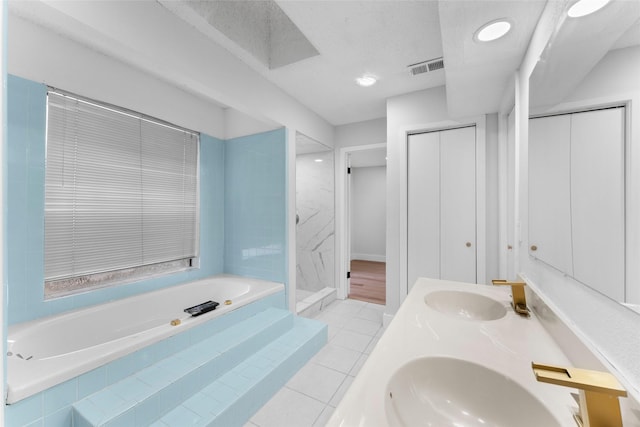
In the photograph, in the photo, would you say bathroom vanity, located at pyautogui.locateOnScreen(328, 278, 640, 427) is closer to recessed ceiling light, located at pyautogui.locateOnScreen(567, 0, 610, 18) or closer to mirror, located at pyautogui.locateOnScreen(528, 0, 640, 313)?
mirror, located at pyautogui.locateOnScreen(528, 0, 640, 313)

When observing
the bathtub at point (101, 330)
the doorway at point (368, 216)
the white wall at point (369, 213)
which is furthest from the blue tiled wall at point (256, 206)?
the white wall at point (369, 213)

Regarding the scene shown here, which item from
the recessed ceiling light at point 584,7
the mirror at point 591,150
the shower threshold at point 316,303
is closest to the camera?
the mirror at point 591,150

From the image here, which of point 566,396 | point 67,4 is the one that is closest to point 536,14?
point 566,396

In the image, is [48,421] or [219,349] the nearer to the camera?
[48,421]

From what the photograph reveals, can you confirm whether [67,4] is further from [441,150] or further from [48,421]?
[441,150]

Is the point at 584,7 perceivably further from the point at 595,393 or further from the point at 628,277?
the point at 595,393

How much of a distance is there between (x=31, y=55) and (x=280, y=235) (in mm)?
2273

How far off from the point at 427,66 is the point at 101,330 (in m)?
3.42

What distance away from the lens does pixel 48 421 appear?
1.22 metres

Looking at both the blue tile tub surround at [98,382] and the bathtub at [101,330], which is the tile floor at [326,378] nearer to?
the blue tile tub surround at [98,382]

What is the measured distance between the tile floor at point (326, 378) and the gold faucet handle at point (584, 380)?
58.1 inches

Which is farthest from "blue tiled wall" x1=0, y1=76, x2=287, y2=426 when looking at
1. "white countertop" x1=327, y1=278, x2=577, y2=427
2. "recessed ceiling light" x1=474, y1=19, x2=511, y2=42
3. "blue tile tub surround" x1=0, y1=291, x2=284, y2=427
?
"recessed ceiling light" x1=474, y1=19, x2=511, y2=42

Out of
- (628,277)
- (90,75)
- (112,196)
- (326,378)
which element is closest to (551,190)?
(628,277)

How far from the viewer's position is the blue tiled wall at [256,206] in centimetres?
287
